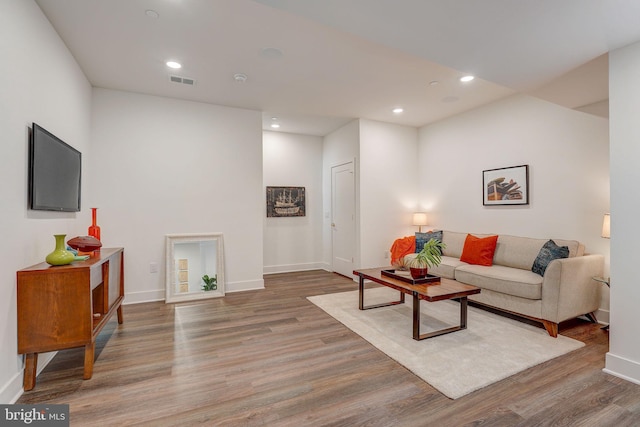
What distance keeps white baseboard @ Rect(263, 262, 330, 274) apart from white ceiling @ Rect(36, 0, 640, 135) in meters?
3.15

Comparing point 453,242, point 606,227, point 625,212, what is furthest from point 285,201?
point 625,212

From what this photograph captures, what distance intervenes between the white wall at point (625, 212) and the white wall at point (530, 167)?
134 centimetres

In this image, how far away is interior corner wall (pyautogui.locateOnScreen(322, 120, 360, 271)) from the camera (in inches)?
207

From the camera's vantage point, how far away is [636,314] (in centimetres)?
216

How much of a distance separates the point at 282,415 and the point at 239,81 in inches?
137

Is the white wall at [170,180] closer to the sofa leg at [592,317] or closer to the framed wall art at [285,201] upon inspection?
the framed wall art at [285,201]

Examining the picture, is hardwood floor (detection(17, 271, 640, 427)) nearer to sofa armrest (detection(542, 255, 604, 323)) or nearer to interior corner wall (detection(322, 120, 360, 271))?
sofa armrest (detection(542, 255, 604, 323))

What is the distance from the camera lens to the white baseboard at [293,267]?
19.7ft

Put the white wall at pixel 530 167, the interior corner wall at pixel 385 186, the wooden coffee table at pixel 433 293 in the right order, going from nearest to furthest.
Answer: the wooden coffee table at pixel 433 293, the white wall at pixel 530 167, the interior corner wall at pixel 385 186

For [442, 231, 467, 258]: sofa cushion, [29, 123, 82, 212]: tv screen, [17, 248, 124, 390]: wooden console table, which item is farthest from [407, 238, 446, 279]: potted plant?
[29, 123, 82, 212]: tv screen

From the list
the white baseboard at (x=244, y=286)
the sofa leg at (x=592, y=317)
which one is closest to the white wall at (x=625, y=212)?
the sofa leg at (x=592, y=317)

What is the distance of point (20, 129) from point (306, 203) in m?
4.68

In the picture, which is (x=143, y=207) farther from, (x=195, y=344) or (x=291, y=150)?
(x=291, y=150)

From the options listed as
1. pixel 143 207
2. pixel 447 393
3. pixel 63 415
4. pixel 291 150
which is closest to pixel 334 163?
pixel 291 150
